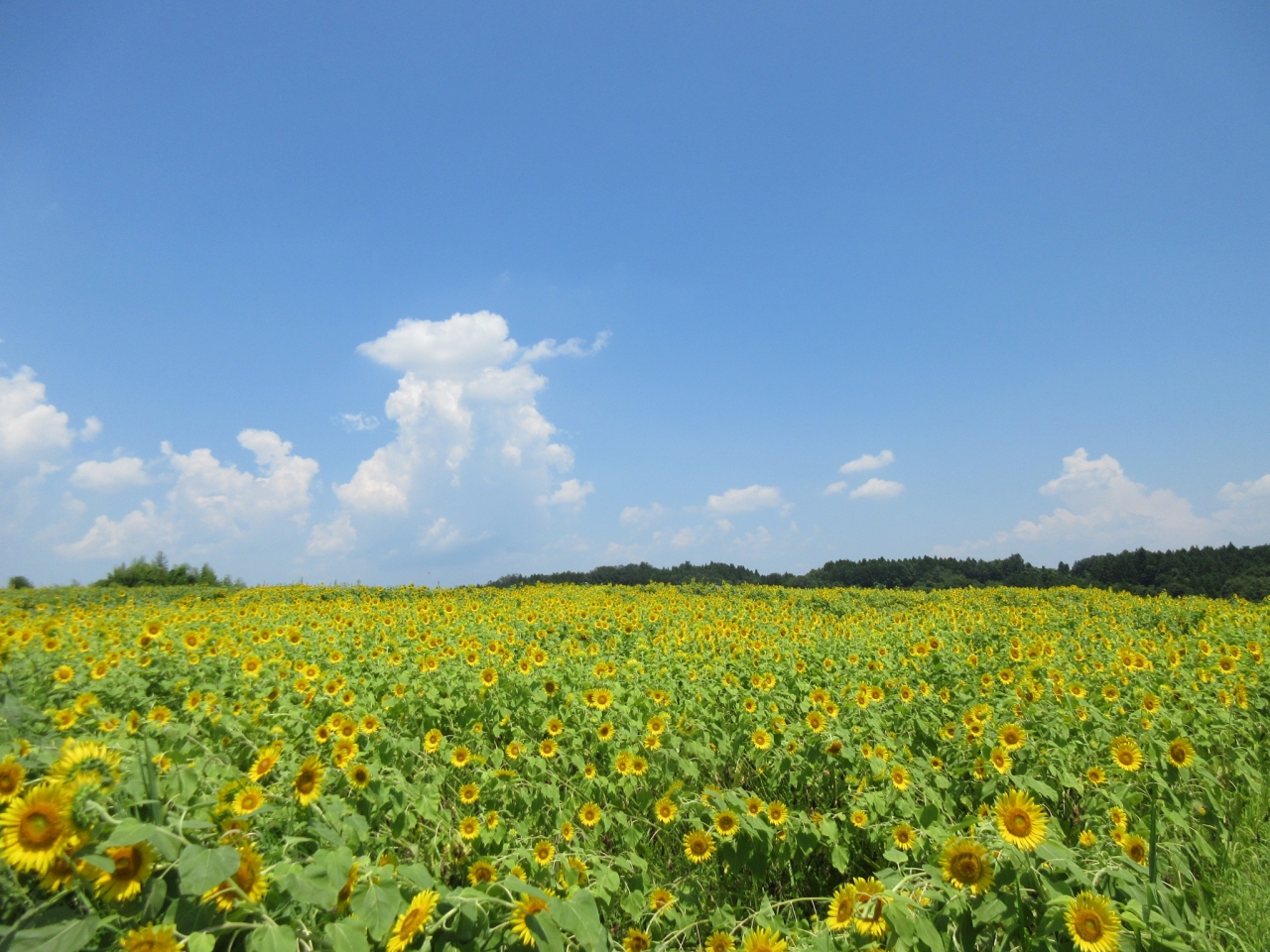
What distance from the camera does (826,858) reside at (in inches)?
143

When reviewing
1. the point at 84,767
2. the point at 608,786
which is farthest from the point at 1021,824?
the point at 84,767

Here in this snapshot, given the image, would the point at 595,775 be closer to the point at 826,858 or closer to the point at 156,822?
the point at 826,858

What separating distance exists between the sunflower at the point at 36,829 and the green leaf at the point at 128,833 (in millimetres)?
98

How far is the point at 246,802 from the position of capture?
2084mm

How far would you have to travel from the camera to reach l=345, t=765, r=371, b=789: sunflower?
2.88m

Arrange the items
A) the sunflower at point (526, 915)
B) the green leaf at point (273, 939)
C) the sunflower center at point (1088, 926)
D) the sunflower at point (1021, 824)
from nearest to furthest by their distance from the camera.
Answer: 1. the green leaf at point (273, 939)
2. the sunflower at point (526, 915)
3. the sunflower center at point (1088, 926)
4. the sunflower at point (1021, 824)

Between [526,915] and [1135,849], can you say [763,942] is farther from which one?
[1135,849]

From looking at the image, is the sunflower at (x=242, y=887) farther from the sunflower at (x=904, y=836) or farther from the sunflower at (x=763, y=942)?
the sunflower at (x=904, y=836)

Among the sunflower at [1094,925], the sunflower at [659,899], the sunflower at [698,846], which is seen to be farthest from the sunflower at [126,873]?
the sunflower at [1094,925]

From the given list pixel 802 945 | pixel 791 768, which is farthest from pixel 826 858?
pixel 802 945

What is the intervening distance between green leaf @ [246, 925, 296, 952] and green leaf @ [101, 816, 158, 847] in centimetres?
33

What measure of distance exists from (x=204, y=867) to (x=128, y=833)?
17cm

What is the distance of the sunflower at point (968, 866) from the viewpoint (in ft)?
6.66

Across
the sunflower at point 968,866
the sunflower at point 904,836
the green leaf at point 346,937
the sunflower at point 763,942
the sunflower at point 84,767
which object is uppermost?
the sunflower at point 84,767
